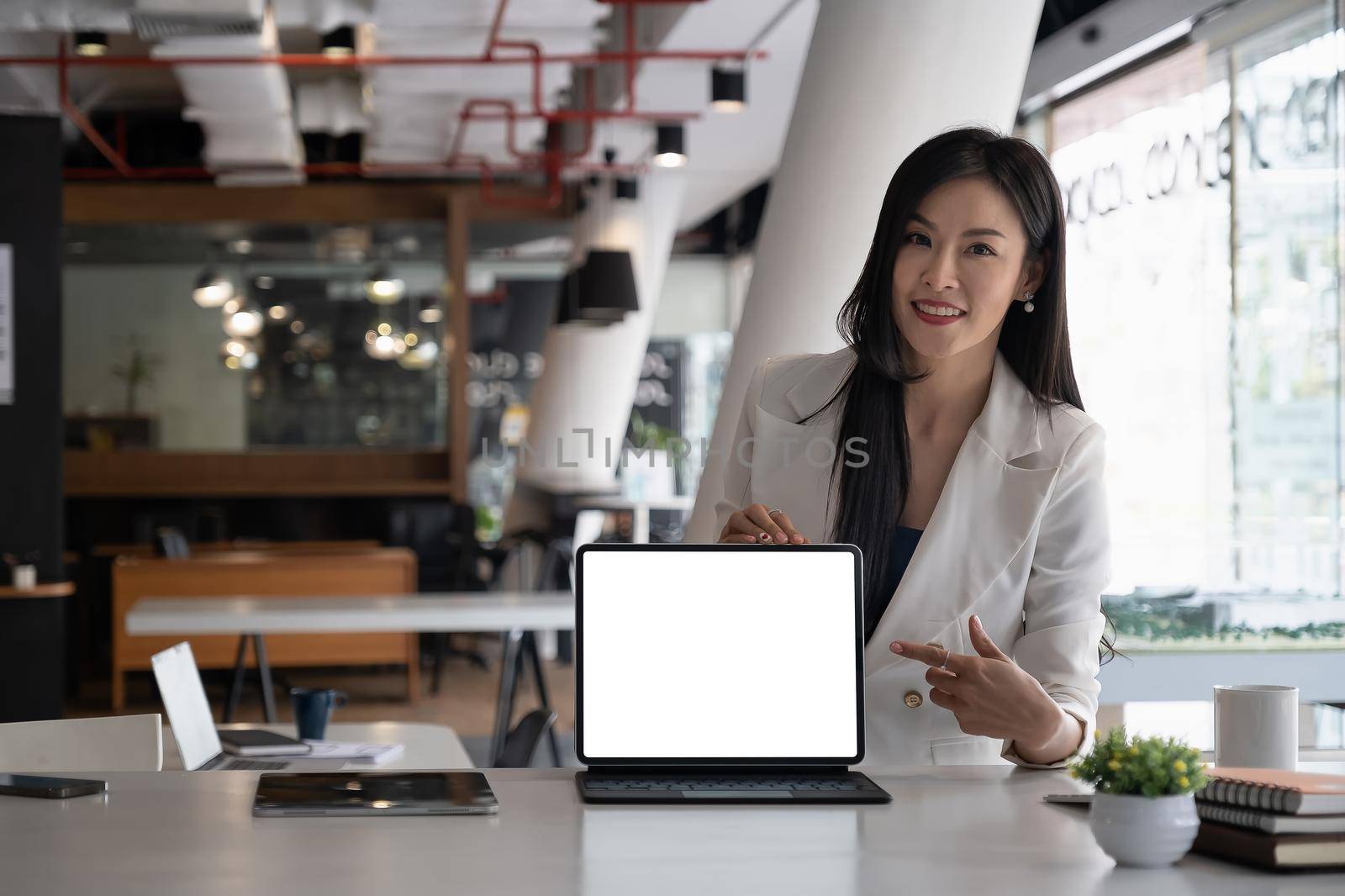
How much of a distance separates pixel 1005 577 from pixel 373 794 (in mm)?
916

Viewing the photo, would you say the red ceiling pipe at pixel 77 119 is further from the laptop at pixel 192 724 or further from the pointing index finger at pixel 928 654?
the pointing index finger at pixel 928 654

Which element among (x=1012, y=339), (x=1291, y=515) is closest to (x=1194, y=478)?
(x=1291, y=515)

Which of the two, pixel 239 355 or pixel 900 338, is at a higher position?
pixel 239 355

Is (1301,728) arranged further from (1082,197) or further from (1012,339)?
(1082,197)

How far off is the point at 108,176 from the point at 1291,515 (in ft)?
31.9

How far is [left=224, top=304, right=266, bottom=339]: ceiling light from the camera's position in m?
13.1

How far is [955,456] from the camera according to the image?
2205 mm

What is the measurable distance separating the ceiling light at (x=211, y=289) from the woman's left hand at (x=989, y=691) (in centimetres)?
1205

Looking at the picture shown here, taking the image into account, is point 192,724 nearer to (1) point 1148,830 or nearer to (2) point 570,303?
(1) point 1148,830

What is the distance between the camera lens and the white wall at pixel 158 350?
12.9m

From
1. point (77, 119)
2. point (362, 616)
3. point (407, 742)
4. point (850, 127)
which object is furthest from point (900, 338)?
point (77, 119)

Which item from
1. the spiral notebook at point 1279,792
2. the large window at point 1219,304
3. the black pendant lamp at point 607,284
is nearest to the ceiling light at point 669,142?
the black pendant lamp at point 607,284

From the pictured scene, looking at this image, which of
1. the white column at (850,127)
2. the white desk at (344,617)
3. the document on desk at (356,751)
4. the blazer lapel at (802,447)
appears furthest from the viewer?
the white desk at (344,617)

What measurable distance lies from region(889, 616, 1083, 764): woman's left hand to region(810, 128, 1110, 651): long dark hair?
1.14 feet
